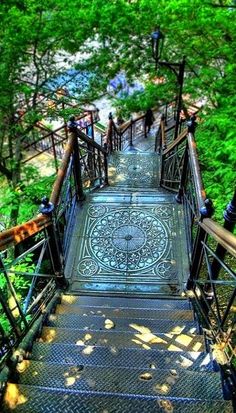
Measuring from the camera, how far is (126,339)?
3.37 metres

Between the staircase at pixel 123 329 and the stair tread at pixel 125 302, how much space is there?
0.01m

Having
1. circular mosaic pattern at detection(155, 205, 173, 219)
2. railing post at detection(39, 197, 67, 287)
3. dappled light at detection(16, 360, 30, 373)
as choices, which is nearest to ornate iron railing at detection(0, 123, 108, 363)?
railing post at detection(39, 197, 67, 287)

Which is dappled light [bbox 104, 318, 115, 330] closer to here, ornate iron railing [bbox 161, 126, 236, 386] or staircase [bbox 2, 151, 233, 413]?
staircase [bbox 2, 151, 233, 413]

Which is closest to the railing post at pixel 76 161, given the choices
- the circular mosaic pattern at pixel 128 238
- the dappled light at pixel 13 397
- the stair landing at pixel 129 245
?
the stair landing at pixel 129 245

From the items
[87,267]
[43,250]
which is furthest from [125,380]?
[87,267]

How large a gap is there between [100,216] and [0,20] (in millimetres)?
4297

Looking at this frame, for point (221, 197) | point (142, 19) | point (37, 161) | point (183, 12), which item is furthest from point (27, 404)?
point (37, 161)

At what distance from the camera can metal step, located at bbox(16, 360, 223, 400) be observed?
246 cm

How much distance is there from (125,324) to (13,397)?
1713mm

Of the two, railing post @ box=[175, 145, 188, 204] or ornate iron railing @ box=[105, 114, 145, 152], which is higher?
railing post @ box=[175, 145, 188, 204]

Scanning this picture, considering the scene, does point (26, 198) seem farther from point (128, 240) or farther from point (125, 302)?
point (125, 302)

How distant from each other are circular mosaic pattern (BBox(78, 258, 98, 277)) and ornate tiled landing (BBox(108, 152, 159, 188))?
317 cm

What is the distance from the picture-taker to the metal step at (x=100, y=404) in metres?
2.19

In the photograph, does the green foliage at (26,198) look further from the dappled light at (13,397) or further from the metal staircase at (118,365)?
the dappled light at (13,397)
